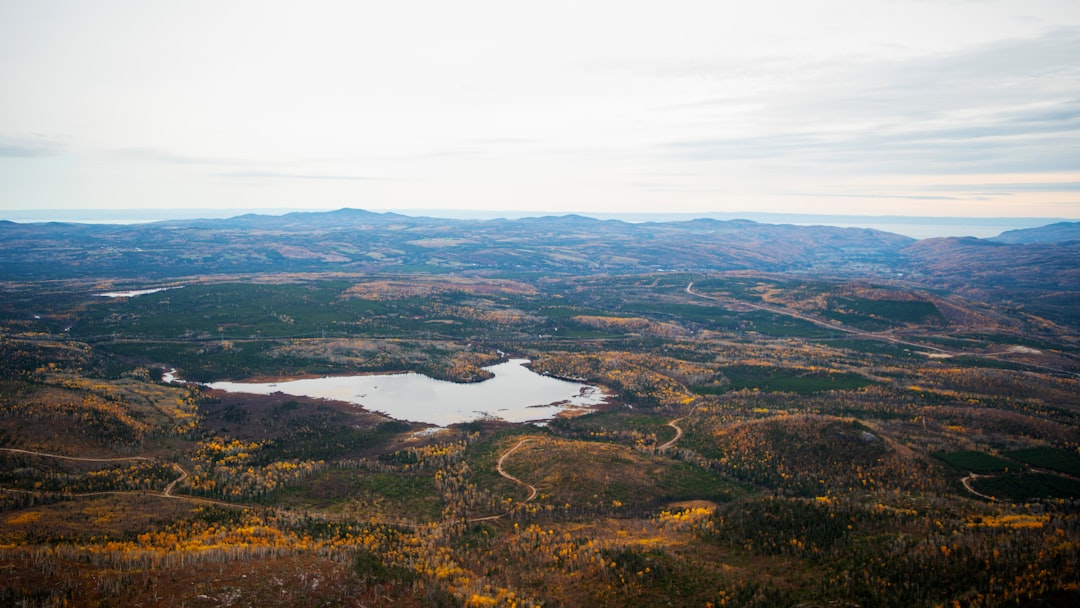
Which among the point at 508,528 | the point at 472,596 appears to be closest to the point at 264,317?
the point at 508,528

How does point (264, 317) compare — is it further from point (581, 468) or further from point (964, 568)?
point (964, 568)

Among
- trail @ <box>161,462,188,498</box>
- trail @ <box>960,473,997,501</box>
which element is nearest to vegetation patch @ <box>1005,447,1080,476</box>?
trail @ <box>960,473,997,501</box>

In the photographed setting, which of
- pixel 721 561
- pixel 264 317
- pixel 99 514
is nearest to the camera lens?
pixel 721 561

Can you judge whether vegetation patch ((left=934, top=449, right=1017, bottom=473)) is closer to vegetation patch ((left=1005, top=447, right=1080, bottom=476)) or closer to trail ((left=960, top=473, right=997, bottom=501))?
trail ((left=960, top=473, right=997, bottom=501))

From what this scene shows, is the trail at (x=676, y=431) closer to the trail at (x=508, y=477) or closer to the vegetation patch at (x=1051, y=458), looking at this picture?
the trail at (x=508, y=477)

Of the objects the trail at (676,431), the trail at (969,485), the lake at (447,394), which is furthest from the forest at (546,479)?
the lake at (447,394)
